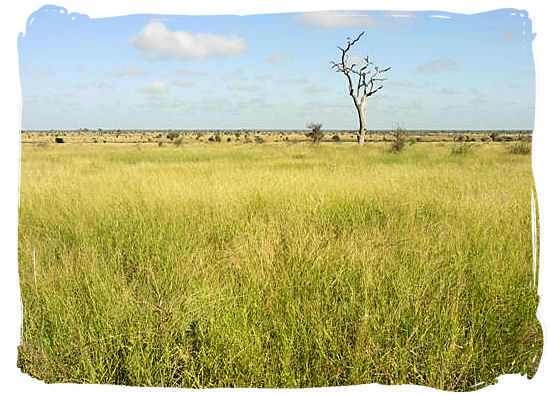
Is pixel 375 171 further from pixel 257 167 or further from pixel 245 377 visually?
pixel 245 377

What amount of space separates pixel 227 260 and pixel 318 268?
0.57 meters

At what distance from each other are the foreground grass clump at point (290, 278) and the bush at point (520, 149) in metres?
0.04

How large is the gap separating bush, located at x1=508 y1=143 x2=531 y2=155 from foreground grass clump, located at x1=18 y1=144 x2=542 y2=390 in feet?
0.13

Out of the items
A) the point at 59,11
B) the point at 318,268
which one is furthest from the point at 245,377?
the point at 59,11

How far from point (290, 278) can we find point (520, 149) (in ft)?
4.59

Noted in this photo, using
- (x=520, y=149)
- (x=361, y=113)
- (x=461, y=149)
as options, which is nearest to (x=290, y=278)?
(x=361, y=113)

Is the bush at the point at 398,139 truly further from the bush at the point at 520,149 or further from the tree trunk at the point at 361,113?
the bush at the point at 520,149

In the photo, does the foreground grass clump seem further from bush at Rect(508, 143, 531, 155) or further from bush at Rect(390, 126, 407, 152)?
bush at Rect(390, 126, 407, 152)

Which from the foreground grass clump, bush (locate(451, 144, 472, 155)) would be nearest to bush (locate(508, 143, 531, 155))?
the foreground grass clump

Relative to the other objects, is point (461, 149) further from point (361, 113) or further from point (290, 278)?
point (290, 278)

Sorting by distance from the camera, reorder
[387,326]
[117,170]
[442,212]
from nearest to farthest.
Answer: [387,326] → [442,212] → [117,170]

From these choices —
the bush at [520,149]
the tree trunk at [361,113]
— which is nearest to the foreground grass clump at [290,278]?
the bush at [520,149]

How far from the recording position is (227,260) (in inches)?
102

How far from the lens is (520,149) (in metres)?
2.21
